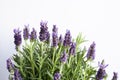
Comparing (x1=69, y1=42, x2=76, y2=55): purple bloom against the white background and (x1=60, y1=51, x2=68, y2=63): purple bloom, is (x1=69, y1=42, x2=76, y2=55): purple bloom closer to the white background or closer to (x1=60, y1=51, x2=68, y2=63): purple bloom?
(x1=60, y1=51, x2=68, y2=63): purple bloom

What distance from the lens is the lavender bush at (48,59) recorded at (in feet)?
3.65

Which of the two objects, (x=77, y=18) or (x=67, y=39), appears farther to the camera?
(x=77, y=18)

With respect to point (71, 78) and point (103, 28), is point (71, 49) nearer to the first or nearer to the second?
point (71, 78)

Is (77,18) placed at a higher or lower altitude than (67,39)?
higher

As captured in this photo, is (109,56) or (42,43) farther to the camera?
(109,56)

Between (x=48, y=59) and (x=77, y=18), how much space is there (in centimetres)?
39

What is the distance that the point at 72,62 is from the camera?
118 cm

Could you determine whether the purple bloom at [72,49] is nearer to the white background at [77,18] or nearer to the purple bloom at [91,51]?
the purple bloom at [91,51]

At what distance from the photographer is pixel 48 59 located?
45.8 inches

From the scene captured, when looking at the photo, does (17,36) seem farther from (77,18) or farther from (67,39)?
(77,18)

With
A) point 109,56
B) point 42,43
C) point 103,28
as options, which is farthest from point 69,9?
point 42,43

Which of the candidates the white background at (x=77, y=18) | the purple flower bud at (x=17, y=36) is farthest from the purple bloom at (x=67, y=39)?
the white background at (x=77, y=18)

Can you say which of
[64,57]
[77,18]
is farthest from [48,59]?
[77,18]

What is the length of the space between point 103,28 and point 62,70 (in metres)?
0.43
